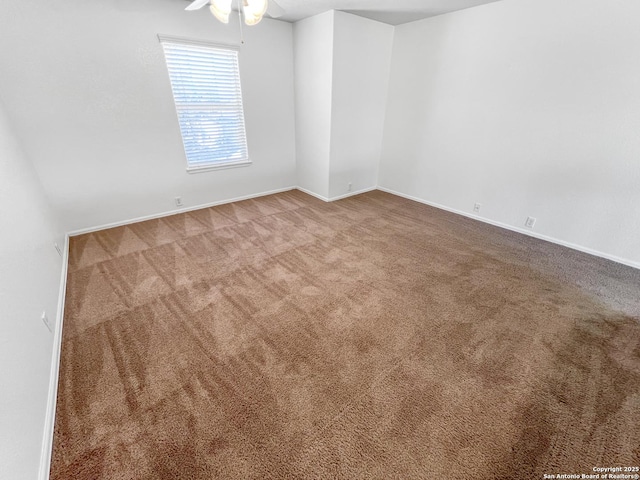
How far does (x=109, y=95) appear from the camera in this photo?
117 inches

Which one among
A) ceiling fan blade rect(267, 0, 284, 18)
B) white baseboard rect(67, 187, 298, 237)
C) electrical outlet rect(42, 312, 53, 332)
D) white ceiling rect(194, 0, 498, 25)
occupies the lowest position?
white baseboard rect(67, 187, 298, 237)

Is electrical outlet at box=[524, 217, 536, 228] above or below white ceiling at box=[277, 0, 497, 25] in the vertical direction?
below

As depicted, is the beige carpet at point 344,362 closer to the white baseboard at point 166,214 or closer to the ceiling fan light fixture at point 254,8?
the white baseboard at point 166,214

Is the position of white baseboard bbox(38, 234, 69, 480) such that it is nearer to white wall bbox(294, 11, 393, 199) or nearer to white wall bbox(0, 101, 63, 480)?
white wall bbox(0, 101, 63, 480)

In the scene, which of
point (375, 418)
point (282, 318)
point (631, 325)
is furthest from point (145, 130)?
point (631, 325)

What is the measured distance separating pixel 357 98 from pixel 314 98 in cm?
65

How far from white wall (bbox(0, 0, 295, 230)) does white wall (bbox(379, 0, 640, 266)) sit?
2.32 meters

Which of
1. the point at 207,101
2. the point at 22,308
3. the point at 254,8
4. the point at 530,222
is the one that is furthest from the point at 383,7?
the point at 22,308

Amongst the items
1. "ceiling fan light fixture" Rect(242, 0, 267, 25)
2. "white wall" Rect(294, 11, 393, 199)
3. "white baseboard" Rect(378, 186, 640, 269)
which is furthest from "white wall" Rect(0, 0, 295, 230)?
"white baseboard" Rect(378, 186, 640, 269)

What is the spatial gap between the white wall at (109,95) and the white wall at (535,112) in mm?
2319

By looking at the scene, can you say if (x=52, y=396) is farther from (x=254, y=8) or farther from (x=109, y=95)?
(x=109, y=95)

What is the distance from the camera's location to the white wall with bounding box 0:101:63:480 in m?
1.06

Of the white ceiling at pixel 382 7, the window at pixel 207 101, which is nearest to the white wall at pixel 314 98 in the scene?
the white ceiling at pixel 382 7

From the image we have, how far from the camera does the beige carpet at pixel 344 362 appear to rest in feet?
4.14
